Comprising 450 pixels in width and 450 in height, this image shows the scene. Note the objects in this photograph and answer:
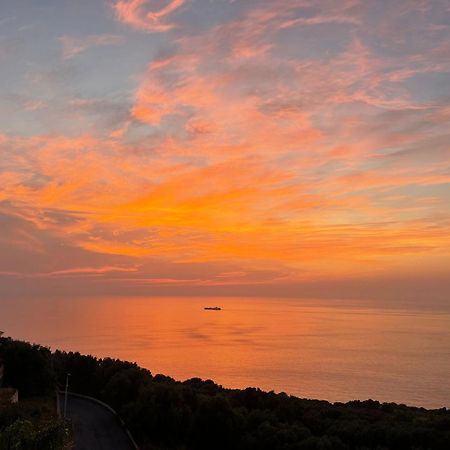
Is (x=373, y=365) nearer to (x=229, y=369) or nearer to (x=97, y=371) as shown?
(x=229, y=369)

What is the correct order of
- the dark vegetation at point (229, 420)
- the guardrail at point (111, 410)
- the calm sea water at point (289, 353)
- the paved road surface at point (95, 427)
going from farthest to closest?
the calm sea water at point (289, 353) → the dark vegetation at point (229, 420) → the guardrail at point (111, 410) → the paved road surface at point (95, 427)

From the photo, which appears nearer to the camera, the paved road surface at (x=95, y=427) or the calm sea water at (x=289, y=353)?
the paved road surface at (x=95, y=427)

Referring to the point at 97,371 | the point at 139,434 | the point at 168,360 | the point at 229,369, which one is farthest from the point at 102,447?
the point at 168,360

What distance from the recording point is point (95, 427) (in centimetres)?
2780

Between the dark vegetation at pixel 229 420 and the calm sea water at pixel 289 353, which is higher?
the dark vegetation at pixel 229 420

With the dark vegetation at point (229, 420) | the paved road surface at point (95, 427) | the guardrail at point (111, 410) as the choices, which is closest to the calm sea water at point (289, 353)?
the dark vegetation at point (229, 420)

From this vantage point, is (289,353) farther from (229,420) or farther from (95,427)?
(95,427)

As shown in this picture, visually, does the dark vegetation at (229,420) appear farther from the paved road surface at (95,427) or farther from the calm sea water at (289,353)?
the calm sea water at (289,353)

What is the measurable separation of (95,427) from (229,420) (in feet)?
25.3

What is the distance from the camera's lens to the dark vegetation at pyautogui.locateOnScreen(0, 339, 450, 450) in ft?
86.3

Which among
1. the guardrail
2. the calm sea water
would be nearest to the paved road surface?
the guardrail

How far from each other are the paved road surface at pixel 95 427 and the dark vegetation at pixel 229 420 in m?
1.13

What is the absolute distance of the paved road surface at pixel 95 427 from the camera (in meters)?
24.8

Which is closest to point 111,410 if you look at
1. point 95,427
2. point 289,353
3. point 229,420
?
point 95,427
